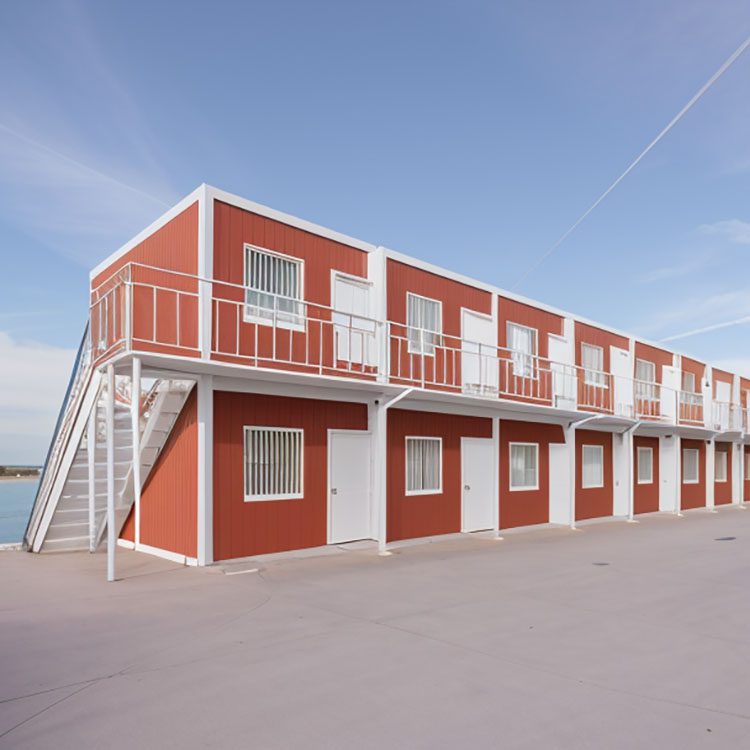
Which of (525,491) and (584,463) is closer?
(525,491)

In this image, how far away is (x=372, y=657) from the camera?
6074mm

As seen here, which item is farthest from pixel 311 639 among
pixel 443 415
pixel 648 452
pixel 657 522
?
pixel 648 452

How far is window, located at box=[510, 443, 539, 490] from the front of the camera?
17531 millimetres

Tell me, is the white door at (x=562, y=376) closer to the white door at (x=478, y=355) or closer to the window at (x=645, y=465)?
the white door at (x=478, y=355)

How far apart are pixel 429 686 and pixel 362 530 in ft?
26.5

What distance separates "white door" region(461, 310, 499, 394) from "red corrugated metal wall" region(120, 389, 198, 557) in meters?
6.76

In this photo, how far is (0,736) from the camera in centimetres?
435

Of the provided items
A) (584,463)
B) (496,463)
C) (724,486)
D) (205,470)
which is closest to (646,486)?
(584,463)

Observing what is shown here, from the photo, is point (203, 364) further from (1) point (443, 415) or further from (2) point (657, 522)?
(2) point (657, 522)

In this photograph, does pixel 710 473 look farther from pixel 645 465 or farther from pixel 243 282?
pixel 243 282

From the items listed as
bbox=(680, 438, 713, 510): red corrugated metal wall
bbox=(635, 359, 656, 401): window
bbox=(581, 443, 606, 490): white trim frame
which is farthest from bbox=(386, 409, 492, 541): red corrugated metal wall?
bbox=(680, 438, 713, 510): red corrugated metal wall

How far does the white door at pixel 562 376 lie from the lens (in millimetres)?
18812

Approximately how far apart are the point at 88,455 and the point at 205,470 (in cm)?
282

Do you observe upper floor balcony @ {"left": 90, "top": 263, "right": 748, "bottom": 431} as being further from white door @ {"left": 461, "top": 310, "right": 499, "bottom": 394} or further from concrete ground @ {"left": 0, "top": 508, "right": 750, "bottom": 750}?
concrete ground @ {"left": 0, "top": 508, "right": 750, "bottom": 750}
